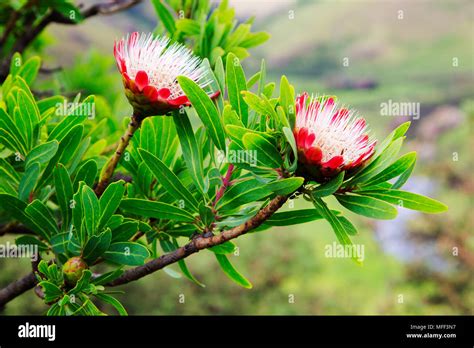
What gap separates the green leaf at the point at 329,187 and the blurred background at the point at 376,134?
0.52 meters

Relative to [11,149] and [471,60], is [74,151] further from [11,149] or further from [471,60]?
[471,60]

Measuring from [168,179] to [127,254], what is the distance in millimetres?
117

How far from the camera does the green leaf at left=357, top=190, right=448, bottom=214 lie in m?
0.70

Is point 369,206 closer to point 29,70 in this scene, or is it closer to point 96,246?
point 96,246

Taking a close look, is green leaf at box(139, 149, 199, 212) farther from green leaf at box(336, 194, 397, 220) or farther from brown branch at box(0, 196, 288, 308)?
green leaf at box(336, 194, 397, 220)

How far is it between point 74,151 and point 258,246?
6161 millimetres

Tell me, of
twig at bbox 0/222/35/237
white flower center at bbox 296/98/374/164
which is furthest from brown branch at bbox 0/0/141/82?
white flower center at bbox 296/98/374/164

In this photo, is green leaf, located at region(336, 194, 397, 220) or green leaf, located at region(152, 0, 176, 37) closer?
green leaf, located at region(336, 194, 397, 220)

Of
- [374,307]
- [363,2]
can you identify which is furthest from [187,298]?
[363,2]

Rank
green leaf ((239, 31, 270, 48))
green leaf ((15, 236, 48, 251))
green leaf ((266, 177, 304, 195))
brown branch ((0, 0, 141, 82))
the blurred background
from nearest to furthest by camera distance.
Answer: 1. green leaf ((266, 177, 304, 195))
2. green leaf ((15, 236, 48, 251))
3. green leaf ((239, 31, 270, 48))
4. brown branch ((0, 0, 141, 82))
5. the blurred background

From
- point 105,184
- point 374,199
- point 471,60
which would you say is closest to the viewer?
point 374,199

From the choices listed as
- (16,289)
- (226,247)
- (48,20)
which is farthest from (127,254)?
(48,20)

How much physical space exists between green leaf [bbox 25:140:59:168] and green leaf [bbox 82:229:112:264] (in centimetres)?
14
